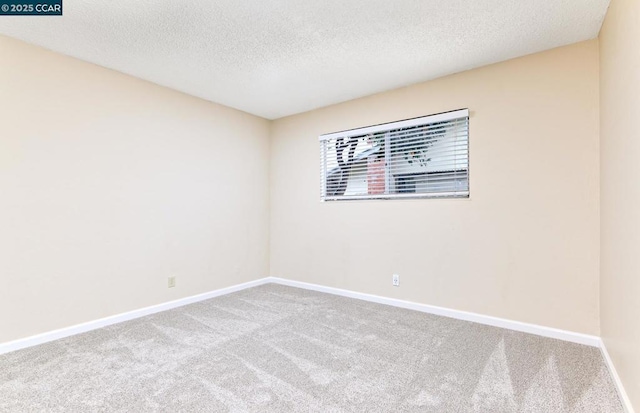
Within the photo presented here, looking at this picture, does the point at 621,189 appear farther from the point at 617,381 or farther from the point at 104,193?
the point at 104,193

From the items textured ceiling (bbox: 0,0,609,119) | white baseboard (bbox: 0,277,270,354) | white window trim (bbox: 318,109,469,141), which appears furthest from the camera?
white window trim (bbox: 318,109,469,141)

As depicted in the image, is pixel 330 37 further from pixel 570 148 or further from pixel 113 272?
pixel 113 272

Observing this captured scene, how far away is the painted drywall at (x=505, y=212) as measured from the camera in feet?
8.07

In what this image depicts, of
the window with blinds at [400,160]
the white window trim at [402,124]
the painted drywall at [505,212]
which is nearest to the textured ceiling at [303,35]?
the painted drywall at [505,212]

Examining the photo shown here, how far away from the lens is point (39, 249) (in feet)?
8.26

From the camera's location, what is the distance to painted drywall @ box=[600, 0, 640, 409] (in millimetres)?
1517

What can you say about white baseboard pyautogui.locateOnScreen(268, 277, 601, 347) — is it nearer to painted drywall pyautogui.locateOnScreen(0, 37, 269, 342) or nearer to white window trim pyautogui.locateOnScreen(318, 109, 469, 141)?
painted drywall pyautogui.locateOnScreen(0, 37, 269, 342)

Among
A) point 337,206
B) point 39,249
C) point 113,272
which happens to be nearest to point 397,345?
point 337,206

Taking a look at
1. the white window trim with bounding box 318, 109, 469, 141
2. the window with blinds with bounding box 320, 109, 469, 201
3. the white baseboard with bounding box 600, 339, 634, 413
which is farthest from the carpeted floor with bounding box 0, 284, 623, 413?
the white window trim with bounding box 318, 109, 469, 141

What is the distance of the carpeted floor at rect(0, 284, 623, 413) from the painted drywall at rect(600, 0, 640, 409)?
12.9 inches

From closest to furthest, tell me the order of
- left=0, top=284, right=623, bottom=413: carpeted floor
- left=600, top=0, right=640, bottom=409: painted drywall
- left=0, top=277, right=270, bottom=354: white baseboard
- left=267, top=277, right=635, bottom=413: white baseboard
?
left=600, top=0, right=640, bottom=409: painted drywall < left=0, top=284, right=623, bottom=413: carpeted floor < left=267, top=277, right=635, bottom=413: white baseboard < left=0, top=277, right=270, bottom=354: white baseboard

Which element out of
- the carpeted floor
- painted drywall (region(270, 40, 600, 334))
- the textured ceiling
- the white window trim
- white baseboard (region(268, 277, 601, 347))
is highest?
the textured ceiling

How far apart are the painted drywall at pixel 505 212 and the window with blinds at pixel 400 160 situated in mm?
97

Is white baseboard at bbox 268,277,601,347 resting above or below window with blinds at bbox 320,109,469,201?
below
